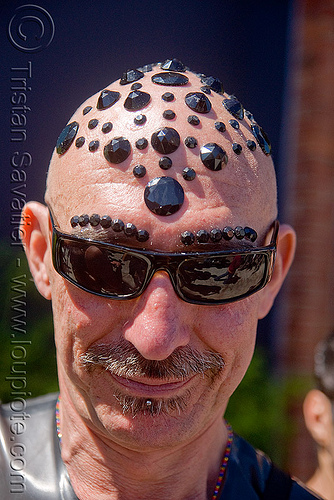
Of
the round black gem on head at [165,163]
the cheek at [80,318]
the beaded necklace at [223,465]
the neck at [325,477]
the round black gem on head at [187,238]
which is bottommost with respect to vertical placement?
the neck at [325,477]

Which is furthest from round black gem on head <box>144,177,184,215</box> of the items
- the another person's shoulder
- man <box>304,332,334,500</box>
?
man <box>304,332,334,500</box>

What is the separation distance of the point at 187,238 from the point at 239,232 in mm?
189

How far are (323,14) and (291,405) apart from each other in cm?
363

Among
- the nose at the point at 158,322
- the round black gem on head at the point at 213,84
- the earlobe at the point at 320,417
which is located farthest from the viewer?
the earlobe at the point at 320,417

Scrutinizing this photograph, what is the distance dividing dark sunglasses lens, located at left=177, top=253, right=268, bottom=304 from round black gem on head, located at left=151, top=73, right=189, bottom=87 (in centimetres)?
66

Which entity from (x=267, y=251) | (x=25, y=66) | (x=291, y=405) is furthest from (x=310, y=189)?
(x=267, y=251)

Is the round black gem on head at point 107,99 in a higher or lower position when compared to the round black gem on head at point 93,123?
higher

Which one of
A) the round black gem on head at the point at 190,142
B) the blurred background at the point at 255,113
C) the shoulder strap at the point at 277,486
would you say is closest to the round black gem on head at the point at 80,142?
the round black gem on head at the point at 190,142

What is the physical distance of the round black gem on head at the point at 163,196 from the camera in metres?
1.70

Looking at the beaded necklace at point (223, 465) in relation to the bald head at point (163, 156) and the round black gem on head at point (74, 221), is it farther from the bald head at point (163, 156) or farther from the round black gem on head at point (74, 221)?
the round black gem on head at point (74, 221)

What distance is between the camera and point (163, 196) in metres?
1.70

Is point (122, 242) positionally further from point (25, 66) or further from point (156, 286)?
point (25, 66)

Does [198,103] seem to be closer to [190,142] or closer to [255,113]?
[190,142]

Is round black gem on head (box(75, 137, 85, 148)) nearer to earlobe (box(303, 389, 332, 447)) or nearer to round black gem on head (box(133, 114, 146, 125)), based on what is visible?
round black gem on head (box(133, 114, 146, 125))
